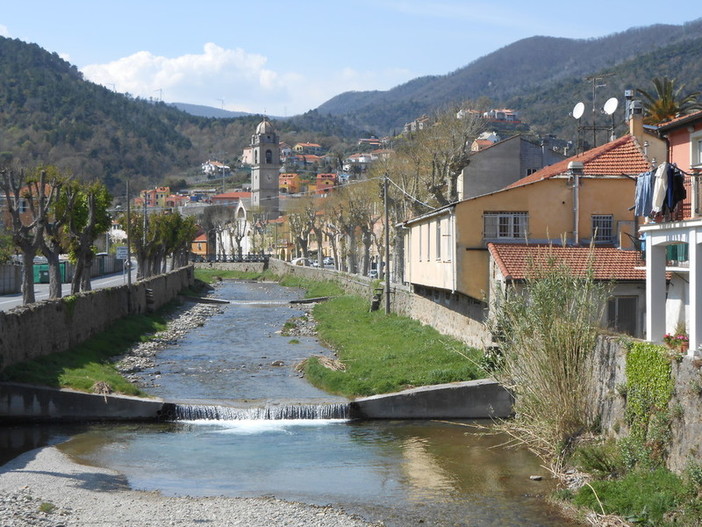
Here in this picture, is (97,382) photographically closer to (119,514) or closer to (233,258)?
(119,514)

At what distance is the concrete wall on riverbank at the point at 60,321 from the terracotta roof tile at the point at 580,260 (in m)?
17.2

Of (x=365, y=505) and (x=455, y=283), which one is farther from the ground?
(x=455, y=283)

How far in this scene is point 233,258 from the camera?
6531 inches

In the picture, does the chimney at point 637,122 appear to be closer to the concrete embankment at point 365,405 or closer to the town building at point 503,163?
the concrete embankment at point 365,405

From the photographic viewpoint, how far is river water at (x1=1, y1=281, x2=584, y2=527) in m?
21.9

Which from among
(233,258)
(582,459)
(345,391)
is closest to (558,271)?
(582,459)

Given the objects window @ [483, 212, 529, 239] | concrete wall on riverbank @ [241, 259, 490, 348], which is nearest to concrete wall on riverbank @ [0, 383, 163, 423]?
concrete wall on riverbank @ [241, 259, 490, 348]

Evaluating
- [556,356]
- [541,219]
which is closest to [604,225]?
[541,219]

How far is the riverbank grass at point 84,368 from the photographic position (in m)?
32.8

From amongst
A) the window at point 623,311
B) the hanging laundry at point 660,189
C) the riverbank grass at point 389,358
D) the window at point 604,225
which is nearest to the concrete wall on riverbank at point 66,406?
the riverbank grass at point 389,358

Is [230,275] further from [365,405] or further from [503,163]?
[365,405]

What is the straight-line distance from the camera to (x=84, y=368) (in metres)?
37.5

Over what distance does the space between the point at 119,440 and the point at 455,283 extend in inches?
605

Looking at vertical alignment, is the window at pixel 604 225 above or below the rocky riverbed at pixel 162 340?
above
